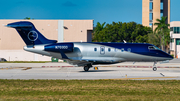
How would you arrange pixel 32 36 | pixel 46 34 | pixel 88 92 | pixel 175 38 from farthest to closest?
1. pixel 175 38
2. pixel 46 34
3. pixel 32 36
4. pixel 88 92

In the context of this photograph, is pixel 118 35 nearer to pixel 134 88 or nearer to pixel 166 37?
pixel 166 37

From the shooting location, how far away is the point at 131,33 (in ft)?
282

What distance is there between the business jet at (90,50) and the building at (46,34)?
2619 cm

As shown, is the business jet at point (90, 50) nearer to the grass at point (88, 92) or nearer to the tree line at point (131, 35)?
the grass at point (88, 92)

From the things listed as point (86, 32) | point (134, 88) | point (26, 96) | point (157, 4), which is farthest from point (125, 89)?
point (157, 4)

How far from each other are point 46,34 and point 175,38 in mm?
42936

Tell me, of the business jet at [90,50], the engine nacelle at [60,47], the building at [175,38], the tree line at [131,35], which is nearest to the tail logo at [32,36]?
the business jet at [90,50]

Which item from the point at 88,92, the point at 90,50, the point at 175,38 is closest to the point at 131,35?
the point at 175,38

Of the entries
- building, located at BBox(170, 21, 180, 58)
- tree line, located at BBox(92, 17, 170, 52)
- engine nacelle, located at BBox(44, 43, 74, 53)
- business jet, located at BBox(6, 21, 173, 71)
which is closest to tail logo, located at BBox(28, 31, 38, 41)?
business jet, located at BBox(6, 21, 173, 71)

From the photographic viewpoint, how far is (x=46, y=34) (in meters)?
55.5

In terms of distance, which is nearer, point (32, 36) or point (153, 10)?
point (32, 36)

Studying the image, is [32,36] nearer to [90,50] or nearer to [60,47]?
[60,47]

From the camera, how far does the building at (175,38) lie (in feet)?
255

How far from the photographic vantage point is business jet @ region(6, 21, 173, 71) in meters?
27.8
